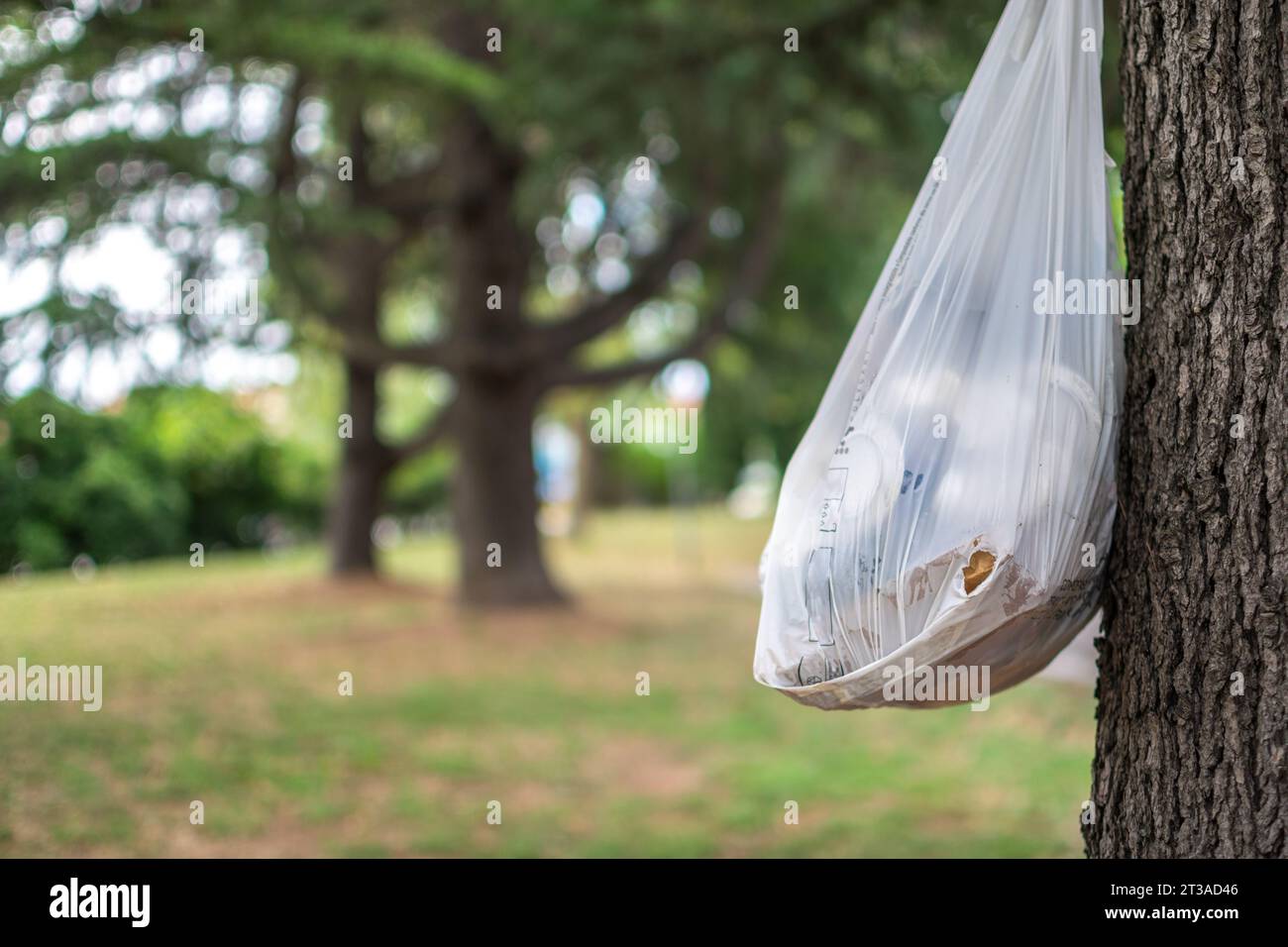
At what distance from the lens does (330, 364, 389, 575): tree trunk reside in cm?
1323

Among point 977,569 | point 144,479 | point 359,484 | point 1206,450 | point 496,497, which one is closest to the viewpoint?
point 977,569

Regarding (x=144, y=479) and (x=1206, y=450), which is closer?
(x=1206, y=450)

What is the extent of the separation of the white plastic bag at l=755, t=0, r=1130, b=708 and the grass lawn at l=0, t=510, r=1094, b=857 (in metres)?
2.65

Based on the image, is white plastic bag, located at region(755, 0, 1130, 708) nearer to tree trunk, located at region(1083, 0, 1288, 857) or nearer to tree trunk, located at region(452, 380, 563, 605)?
tree trunk, located at region(1083, 0, 1288, 857)

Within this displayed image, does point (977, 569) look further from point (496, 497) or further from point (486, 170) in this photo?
point (486, 170)

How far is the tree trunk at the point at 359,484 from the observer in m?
13.2

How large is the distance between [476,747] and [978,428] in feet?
15.7

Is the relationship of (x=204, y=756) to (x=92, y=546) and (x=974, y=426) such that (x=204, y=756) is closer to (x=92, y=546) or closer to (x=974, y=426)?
(x=974, y=426)

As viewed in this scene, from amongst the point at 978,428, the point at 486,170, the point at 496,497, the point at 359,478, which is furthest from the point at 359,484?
the point at 978,428

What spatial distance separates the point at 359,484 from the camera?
13383 millimetres

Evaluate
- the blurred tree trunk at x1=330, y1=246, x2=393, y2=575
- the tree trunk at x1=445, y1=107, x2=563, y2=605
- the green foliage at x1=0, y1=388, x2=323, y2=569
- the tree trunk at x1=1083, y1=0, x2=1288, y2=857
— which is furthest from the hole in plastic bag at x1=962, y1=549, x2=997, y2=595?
the blurred tree trunk at x1=330, y1=246, x2=393, y2=575

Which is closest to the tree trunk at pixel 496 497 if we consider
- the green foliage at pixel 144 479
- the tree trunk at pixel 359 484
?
the green foliage at pixel 144 479

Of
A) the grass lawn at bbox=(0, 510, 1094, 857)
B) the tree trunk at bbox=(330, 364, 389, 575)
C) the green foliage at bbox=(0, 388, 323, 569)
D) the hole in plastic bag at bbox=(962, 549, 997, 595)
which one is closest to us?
the hole in plastic bag at bbox=(962, 549, 997, 595)
